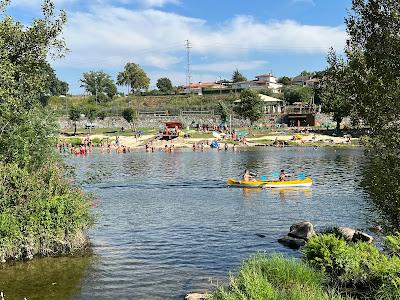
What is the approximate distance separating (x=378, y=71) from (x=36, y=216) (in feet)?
49.1

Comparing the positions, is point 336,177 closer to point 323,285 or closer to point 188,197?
point 188,197

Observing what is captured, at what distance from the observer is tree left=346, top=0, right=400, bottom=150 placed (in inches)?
647

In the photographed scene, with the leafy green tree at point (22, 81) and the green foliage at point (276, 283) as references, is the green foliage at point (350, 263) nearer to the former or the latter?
the green foliage at point (276, 283)

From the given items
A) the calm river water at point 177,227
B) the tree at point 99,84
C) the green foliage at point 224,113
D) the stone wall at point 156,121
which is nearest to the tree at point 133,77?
the tree at point 99,84

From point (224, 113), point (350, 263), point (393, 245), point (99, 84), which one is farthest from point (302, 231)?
point (99, 84)

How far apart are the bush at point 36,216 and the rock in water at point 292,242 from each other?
10301 millimetres

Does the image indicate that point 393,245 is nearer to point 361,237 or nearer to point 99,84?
point 361,237

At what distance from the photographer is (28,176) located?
20422 mm

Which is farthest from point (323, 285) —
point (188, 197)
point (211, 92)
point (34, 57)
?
point (211, 92)

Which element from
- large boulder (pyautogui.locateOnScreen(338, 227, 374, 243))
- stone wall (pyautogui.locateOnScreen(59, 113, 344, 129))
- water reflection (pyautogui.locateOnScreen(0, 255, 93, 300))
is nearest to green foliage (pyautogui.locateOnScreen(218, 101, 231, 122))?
stone wall (pyautogui.locateOnScreen(59, 113, 344, 129))

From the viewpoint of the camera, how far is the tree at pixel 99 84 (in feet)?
597

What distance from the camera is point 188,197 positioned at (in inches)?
1634

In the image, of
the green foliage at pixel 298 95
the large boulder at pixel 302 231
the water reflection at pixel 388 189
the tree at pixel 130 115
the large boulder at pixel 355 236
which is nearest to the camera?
the water reflection at pixel 388 189

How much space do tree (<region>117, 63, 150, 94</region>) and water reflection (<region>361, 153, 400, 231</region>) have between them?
174 metres
